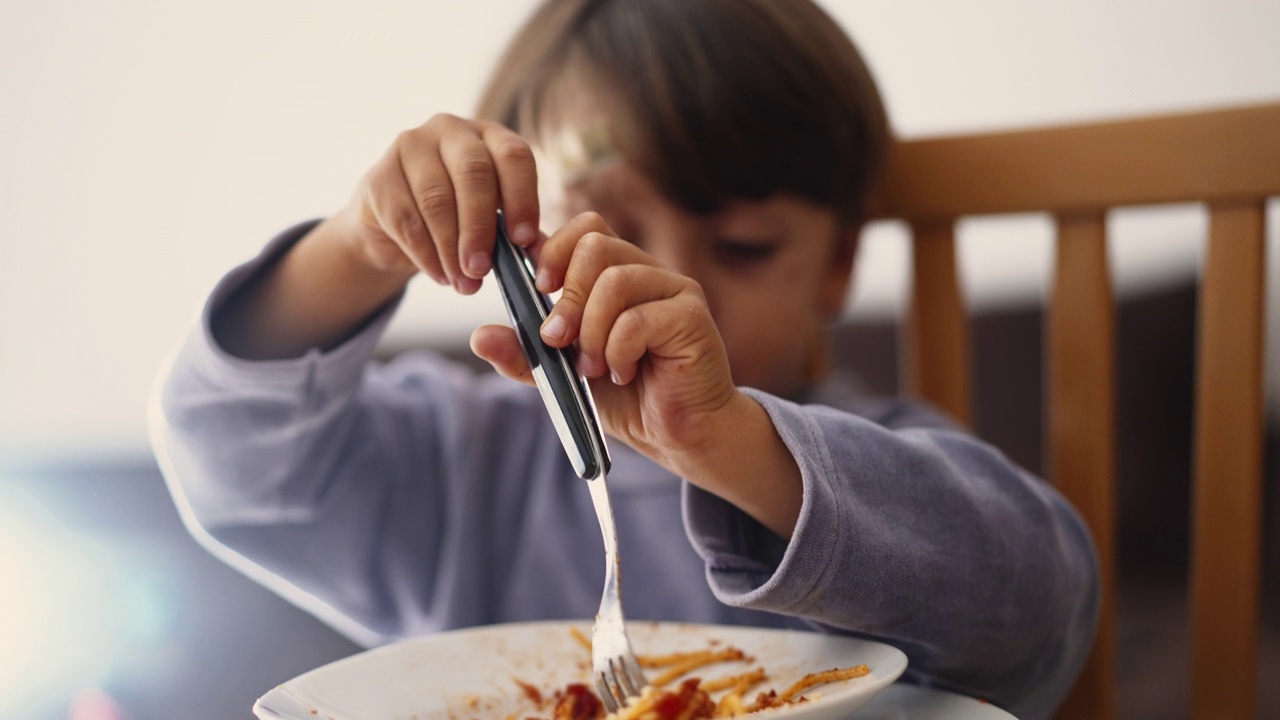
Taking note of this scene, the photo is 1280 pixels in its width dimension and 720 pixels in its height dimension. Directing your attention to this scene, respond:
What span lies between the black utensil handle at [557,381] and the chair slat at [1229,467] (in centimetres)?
44

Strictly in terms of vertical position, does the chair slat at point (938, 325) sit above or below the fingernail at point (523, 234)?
below

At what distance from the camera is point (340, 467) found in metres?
0.67

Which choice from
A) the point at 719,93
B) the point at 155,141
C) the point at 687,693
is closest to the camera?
the point at 687,693

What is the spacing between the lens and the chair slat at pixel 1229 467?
1.93 feet

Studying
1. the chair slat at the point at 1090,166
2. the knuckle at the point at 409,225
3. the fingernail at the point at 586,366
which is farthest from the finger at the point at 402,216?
the chair slat at the point at 1090,166

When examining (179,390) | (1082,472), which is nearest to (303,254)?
(179,390)

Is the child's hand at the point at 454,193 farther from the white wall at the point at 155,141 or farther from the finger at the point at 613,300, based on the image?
the white wall at the point at 155,141

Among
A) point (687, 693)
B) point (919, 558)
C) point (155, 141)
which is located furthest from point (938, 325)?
point (155, 141)

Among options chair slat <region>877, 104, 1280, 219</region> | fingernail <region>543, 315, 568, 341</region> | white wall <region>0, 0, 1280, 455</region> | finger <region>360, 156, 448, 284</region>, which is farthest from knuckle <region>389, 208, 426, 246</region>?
chair slat <region>877, 104, 1280, 219</region>

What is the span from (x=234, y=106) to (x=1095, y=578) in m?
0.73

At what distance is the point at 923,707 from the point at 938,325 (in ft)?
1.33

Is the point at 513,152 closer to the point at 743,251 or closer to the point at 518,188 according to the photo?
the point at 518,188

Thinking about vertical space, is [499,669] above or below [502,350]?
below

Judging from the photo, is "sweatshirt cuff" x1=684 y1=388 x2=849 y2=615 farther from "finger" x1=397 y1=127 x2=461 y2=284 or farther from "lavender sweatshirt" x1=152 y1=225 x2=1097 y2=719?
"finger" x1=397 y1=127 x2=461 y2=284
